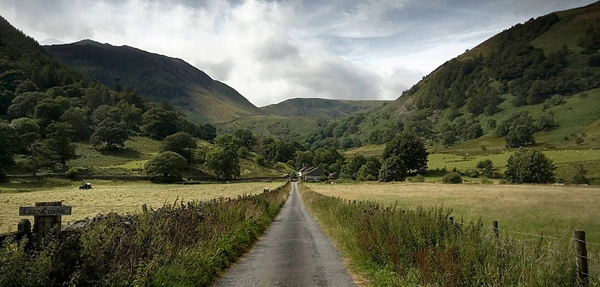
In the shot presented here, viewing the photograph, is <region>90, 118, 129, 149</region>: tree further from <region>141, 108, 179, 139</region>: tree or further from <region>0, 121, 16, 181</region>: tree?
<region>0, 121, 16, 181</region>: tree

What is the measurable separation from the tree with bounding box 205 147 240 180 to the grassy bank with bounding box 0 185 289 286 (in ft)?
416

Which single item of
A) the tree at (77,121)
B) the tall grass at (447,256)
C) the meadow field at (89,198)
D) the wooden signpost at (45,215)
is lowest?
the meadow field at (89,198)

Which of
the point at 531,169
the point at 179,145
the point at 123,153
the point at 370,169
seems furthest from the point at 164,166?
the point at 531,169

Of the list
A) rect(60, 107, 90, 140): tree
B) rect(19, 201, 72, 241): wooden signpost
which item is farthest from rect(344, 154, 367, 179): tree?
rect(19, 201, 72, 241): wooden signpost

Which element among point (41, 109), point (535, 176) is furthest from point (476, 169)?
point (41, 109)

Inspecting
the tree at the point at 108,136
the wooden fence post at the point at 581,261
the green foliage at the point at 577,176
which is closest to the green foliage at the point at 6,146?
the tree at the point at 108,136

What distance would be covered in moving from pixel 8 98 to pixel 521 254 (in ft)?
671

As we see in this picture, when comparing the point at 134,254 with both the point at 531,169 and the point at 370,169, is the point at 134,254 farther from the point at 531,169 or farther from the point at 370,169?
the point at 370,169

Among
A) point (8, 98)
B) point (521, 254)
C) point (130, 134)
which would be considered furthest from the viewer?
point (130, 134)

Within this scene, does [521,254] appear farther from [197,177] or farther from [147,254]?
[197,177]

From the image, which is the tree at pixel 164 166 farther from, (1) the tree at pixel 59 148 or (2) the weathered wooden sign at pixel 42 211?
(2) the weathered wooden sign at pixel 42 211

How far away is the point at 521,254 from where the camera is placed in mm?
8328

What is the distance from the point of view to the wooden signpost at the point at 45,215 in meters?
6.64

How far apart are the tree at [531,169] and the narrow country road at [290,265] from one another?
90.1m
